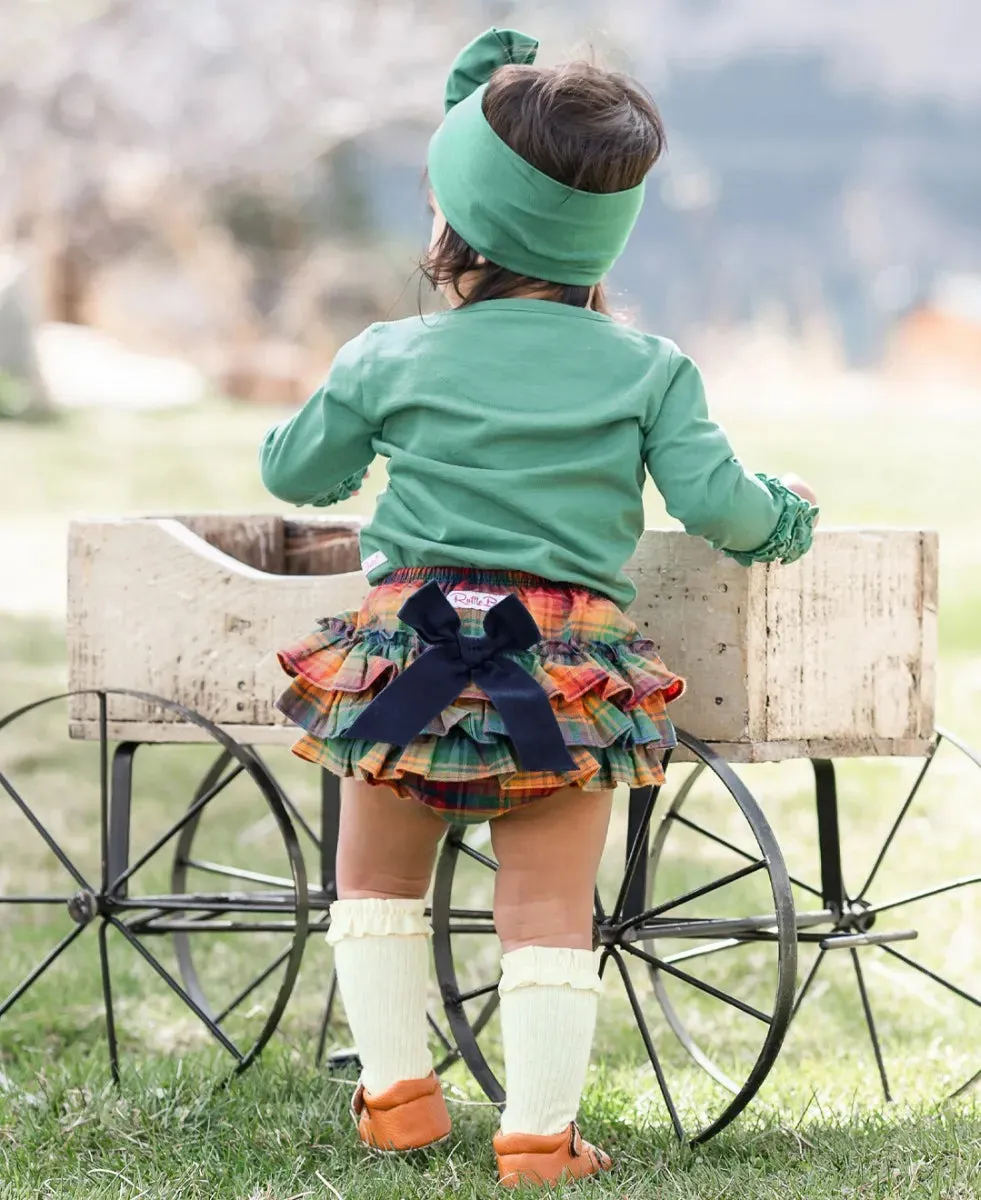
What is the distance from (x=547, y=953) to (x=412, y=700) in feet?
1.04

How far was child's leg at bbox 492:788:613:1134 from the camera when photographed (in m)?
1.84

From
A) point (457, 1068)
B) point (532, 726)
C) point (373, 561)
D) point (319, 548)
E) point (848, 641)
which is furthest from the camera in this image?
point (319, 548)

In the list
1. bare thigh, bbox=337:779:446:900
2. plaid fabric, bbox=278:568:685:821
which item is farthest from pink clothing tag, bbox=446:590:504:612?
bare thigh, bbox=337:779:446:900

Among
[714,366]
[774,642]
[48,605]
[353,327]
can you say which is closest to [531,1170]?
[774,642]

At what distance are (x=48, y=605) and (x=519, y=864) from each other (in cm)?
489

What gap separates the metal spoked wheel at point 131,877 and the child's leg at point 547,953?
0.34 m

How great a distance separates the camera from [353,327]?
13633 mm

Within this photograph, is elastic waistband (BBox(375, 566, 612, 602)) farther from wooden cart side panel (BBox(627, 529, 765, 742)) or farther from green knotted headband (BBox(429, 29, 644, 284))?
green knotted headband (BBox(429, 29, 644, 284))

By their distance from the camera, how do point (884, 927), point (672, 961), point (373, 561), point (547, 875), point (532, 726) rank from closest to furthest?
1. point (532, 726)
2. point (547, 875)
3. point (373, 561)
4. point (672, 961)
5. point (884, 927)

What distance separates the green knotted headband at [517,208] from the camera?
184 cm

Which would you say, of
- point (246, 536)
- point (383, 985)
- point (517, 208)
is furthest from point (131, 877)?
point (517, 208)

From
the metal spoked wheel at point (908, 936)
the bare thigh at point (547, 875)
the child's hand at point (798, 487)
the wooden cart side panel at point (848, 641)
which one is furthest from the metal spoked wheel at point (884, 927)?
the child's hand at point (798, 487)

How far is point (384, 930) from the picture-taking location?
6.31ft

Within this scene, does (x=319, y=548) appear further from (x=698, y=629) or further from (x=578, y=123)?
(x=578, y=123)
